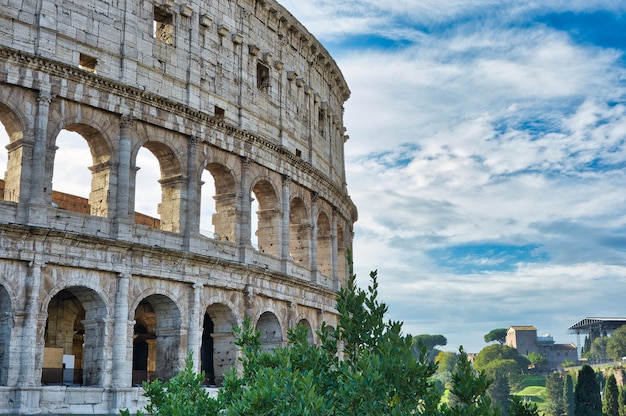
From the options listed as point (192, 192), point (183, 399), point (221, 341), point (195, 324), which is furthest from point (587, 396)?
point (183, 399)

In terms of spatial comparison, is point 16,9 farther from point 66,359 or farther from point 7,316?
point 66,359

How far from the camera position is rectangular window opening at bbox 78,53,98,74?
22436 mm

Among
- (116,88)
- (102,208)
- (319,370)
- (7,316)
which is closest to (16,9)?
(116,88)

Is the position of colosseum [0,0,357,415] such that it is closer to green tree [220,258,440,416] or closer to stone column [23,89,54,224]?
stone column [23,89,54,224]

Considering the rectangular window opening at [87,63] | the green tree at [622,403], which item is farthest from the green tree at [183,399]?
the green tree at [622,403]

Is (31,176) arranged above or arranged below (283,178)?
below

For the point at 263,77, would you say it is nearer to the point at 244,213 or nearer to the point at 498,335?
the point at 244,213

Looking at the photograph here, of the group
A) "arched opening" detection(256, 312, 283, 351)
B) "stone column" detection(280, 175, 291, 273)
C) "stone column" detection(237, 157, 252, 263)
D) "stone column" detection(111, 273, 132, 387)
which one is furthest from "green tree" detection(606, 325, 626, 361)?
"stone column" detection(111, 273, 132, 387)

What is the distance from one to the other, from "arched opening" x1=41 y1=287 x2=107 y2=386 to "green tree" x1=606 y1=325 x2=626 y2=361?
269ft

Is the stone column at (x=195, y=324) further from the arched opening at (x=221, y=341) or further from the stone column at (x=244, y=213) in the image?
the stone column at (x=244, y=213)

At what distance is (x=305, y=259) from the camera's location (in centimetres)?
3064

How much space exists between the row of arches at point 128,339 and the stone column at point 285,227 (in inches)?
78.0

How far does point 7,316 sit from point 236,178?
934 centimetres

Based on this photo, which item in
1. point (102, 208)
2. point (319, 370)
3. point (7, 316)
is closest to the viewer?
point (319, 370)
